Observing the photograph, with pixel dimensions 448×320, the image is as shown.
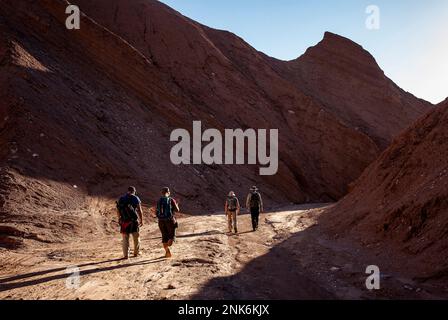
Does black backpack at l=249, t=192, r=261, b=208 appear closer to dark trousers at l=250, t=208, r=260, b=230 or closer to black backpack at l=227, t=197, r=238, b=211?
dark trousers at l=250, t=208, r=260, b=230

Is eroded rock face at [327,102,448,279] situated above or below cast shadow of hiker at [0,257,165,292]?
above

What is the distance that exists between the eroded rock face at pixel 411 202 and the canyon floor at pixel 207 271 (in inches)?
27.2

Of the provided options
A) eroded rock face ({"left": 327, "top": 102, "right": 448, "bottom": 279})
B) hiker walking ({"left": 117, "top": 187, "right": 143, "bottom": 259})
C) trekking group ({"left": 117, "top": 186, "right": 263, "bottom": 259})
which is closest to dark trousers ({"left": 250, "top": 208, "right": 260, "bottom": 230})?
eroded rock face ({"left": 327, "top": 102, "right": 448, "bottom": 279})

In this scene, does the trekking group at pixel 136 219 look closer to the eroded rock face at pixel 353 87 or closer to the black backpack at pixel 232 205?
the black backpack at pixel 232 205

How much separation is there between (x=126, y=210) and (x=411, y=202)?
681cm

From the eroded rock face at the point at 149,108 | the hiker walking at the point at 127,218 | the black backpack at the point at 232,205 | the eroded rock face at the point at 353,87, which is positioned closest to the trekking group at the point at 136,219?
the hiker walking at the point at 127,218

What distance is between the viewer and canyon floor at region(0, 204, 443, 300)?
6391 mm

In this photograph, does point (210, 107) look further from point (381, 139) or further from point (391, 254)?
point (391, 254)

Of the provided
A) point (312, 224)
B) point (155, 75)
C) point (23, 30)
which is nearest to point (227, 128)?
point (155, 75)

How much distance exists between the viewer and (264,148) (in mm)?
32469

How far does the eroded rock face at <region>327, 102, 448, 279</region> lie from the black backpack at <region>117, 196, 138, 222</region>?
5782 millimetres

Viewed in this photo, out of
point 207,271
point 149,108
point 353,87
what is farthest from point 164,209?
point 353,87
